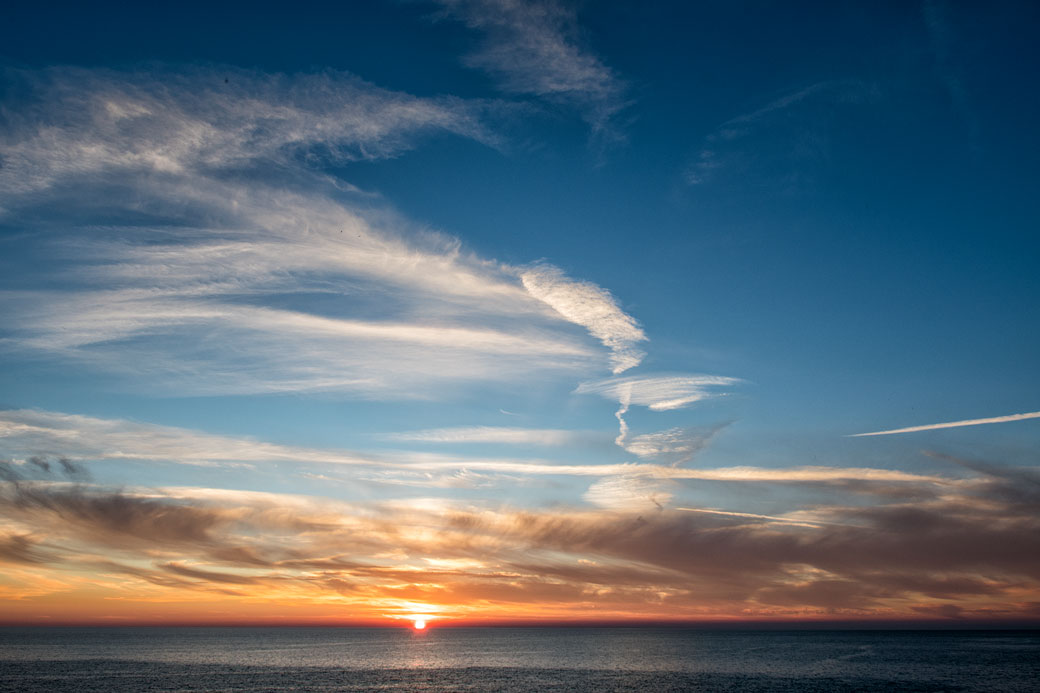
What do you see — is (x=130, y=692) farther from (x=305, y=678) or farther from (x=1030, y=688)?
(x=1030, y=688)

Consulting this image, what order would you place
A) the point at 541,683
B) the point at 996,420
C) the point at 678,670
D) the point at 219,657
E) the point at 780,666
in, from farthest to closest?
the point at 219,657
the point at 780,666
the point at 678,670
the point at 541,683
the point at 996,420

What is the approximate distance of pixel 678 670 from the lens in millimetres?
142375

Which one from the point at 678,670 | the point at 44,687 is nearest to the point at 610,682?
the point at 678,670

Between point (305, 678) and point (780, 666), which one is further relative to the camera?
point (780, 666)

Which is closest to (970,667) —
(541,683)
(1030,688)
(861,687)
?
(1030,688)

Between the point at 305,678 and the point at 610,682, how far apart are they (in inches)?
2131

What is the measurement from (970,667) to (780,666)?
39424 millimetres

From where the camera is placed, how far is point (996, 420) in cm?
9419

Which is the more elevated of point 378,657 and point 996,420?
point 996,420

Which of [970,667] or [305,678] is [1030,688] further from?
[305,678]

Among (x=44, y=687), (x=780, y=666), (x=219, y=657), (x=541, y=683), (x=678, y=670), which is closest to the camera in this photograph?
(x=44, y=687)

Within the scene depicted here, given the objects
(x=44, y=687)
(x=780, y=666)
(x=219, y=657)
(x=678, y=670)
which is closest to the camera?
(x=44, y=687)

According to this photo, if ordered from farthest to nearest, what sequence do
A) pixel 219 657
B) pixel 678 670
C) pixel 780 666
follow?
pixel 219 657
pixel 780 666
pixel 678 670

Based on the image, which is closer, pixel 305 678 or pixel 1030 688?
pixel 1030 688
